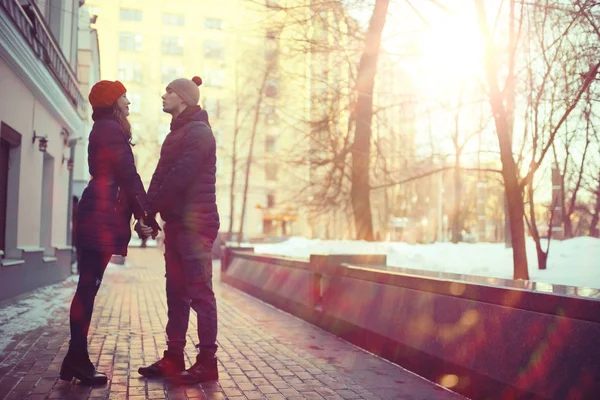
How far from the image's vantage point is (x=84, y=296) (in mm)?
4738

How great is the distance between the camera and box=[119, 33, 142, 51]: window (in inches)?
2667

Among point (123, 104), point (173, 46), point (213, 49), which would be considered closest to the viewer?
point (123, 104)

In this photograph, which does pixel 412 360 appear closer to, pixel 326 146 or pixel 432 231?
pixel 326 146

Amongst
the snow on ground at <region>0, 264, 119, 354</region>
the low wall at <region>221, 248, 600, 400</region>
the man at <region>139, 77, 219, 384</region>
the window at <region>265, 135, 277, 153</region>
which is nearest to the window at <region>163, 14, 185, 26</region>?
the window at <region>265, 135, 277, 153</region>

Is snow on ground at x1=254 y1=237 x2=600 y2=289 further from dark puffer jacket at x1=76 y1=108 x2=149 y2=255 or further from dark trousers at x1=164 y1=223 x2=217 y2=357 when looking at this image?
dark puffer jacket at x1=76 y1=108 x2=149 y2=255

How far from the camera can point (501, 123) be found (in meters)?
9.44

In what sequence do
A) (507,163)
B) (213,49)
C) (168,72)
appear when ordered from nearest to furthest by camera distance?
(507,163) → (213,49) → (168,72)

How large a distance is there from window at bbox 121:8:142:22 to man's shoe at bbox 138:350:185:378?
67454mm

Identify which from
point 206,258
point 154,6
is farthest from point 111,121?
point 154,6

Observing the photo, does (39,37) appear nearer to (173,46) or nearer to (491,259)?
(491,259)

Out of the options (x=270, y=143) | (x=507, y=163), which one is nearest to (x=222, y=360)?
(x=507, y=163)

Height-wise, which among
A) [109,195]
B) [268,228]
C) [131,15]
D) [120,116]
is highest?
→ [131,15]

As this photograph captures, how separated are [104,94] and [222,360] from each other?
2.51 meters

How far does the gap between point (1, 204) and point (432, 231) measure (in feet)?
155
